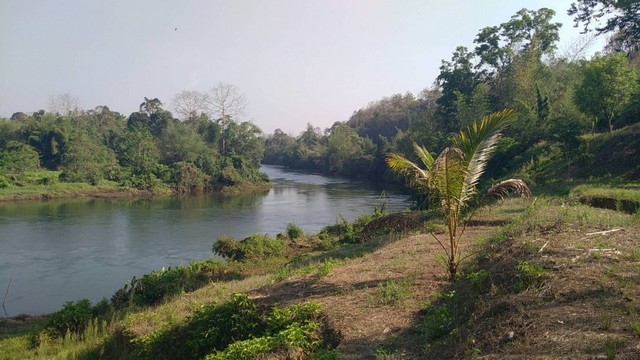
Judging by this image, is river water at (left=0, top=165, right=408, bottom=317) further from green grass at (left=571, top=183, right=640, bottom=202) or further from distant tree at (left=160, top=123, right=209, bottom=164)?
distant tree at (left=160, top=123, right=209, bottom=164)

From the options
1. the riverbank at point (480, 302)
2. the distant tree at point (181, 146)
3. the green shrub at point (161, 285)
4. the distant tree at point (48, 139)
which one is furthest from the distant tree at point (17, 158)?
the riverbank at point (480, 302)

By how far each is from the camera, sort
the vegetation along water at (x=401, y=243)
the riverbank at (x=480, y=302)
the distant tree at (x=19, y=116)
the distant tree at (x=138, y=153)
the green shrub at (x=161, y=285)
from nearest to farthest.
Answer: the riverbank at (x=480, y=302) → the vegetation along water at (x=401, y=243) → the green shrub at (x=161, y=285) → the distant tree at (x=138, y=153) → the distant tree at (x=19, y=116)

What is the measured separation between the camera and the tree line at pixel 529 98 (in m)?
21.6

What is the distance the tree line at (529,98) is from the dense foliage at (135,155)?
749 inches

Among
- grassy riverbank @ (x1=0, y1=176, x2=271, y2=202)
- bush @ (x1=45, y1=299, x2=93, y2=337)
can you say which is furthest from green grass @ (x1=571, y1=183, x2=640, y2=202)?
grassy riverbank @ (x1=0, y1=176, x2=271, y2=202)

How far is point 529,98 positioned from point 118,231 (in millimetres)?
30523

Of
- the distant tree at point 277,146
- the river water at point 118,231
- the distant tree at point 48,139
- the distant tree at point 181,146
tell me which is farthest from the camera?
the distant tree at point 277,146

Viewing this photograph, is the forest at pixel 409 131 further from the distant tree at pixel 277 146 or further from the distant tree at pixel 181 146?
the distant tree at pixel 277 146

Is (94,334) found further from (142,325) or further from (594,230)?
(594,230)

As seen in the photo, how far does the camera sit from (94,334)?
1009 cm

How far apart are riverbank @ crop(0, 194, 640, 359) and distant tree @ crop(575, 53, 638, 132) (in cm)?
1555

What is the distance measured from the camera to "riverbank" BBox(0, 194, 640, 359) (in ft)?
13.5

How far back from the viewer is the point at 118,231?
29.7 metres

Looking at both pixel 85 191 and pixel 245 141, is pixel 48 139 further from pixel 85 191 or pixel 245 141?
pixel 245 141
